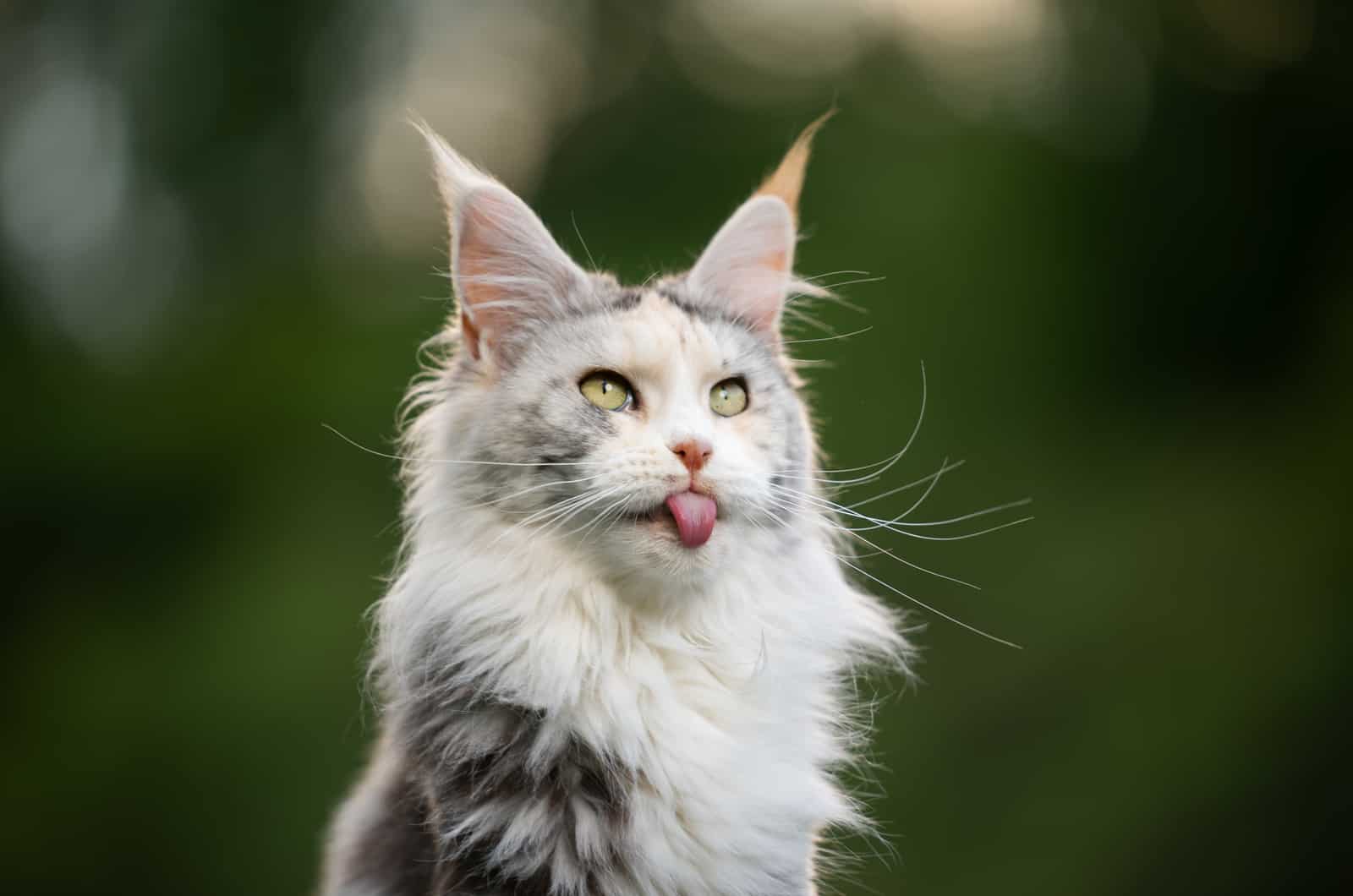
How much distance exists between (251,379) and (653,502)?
14.4 feet

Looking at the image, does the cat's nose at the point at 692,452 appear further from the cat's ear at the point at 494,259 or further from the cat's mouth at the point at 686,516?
the cat's ear at the point at 494,259

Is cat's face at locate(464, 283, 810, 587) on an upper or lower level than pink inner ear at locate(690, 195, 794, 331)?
lower

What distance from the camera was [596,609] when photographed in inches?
79.9

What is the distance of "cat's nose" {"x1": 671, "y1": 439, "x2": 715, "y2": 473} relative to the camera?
192cm

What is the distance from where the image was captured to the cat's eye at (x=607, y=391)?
2.06 meters

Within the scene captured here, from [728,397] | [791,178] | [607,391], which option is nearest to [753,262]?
[791,178]

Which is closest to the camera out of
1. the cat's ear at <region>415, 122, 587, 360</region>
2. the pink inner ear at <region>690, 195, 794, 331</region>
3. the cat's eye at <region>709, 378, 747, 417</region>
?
the cat's ear at <region>415, 122, 587, 360</region>

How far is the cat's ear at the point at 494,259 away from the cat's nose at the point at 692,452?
446 millimetres

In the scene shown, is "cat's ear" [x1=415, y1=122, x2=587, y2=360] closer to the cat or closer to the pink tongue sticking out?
the cat

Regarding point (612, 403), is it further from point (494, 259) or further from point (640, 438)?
point (494, 259)

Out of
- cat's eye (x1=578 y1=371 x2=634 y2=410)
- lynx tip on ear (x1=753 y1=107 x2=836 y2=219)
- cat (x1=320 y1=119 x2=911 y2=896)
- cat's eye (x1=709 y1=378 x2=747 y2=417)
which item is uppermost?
lynx tip on ear (x1=753 y1=107 x2=836 y2=219)

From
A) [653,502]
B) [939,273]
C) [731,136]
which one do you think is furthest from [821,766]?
[731,136]

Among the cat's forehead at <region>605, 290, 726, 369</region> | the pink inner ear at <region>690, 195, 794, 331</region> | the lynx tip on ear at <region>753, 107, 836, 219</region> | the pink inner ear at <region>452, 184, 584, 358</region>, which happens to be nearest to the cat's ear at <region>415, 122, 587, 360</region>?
the pink inner ear at <region>452, 184, 584, 358</region>

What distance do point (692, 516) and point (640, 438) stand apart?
0.51 ft
